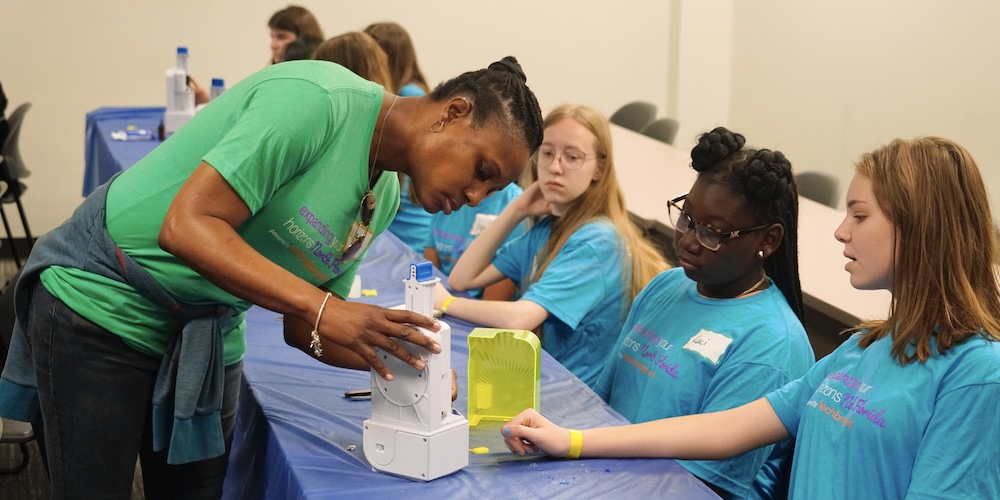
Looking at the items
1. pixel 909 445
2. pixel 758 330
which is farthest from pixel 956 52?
pixel 909 445

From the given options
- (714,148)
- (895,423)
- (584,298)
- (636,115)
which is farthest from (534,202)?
(636,115)

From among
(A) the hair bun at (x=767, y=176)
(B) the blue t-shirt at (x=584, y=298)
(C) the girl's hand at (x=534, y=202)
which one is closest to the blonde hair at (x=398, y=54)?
(C) the girl's hand at (x=534, y=202)

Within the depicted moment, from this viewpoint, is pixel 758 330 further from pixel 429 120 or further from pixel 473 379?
pixel 429 120

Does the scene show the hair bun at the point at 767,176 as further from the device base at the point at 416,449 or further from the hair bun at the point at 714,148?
the device base at the point at 416,449

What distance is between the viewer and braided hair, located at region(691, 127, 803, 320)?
1958 mm

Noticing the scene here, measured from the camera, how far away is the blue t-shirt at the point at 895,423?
1345 mm

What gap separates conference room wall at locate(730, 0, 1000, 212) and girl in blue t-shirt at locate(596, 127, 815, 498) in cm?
318

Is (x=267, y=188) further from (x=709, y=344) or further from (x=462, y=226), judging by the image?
(x=462, y=226)

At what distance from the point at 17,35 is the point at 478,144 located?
17.7ft

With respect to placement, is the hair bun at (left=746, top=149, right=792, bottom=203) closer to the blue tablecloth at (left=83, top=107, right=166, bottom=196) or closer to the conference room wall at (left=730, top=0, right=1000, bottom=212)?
the blue tablecloth at (left=83, top=107, right=166, bottom=196)

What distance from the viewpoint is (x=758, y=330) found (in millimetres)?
1895

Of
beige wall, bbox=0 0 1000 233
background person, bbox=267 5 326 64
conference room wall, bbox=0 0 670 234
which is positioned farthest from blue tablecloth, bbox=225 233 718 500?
conference room wall, bbox=0 0 670 234

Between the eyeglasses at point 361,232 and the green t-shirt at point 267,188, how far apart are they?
0.04 ft

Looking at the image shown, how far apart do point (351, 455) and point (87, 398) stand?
1.29 ft
